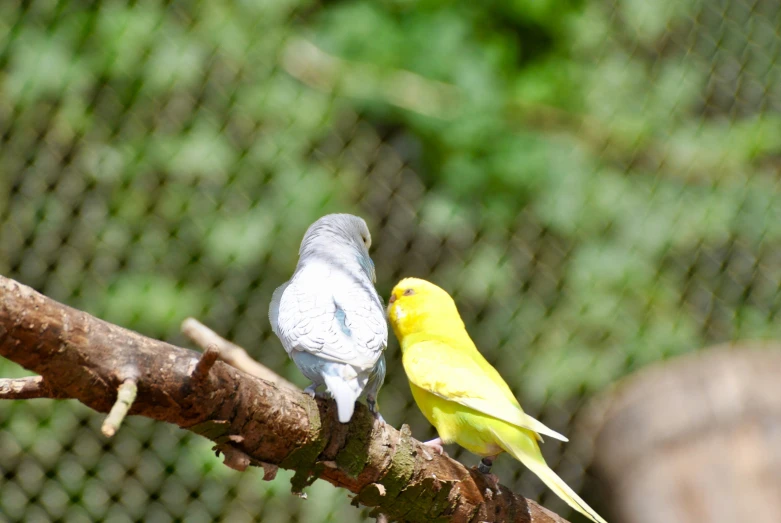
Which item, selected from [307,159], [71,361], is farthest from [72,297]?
[71,361]

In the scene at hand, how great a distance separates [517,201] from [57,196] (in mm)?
1463

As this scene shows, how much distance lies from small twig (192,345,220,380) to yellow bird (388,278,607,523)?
19.2 inches

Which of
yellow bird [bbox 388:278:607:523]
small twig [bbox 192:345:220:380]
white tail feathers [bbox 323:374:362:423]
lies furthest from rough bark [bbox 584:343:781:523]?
small twig [bbox 192:345:220:380]

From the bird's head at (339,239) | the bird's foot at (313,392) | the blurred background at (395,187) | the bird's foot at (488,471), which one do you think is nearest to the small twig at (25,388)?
the bird's foot at (313,392)

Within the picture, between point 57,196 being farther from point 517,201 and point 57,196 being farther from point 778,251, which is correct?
point 778,251

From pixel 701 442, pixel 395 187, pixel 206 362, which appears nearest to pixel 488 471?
pixel 206 362

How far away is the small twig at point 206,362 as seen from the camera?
82 cm

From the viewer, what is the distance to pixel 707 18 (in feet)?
10.0

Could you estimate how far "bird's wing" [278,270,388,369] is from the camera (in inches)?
43.9

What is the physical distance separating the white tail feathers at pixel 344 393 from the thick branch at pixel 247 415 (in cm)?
4

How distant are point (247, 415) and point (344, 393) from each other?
0.44 ft

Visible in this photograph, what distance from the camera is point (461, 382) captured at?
127cm

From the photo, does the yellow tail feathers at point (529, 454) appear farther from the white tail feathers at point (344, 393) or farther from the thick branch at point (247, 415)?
the white tail feathers at point (344, 393)

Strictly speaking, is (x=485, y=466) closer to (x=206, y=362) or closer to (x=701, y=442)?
(x=206, y=362)
